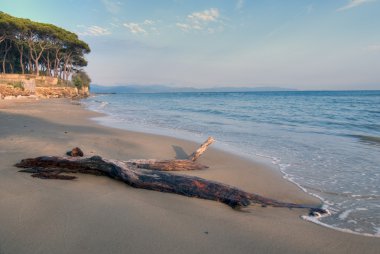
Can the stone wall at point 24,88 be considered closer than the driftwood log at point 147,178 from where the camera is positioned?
No

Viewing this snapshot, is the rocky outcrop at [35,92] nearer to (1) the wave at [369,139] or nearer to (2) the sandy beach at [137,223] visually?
(2) the sandy beach at [137,223]

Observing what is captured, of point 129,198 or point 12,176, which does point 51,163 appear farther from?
point 129,198

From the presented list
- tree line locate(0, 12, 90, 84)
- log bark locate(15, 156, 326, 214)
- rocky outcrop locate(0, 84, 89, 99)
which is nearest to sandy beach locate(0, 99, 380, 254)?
log bark locate(15, 156, 326, 214)

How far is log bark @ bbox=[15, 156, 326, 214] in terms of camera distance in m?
3.76

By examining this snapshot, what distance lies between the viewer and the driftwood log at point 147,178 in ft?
12.3

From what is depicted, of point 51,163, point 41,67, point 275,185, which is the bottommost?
point 275,185

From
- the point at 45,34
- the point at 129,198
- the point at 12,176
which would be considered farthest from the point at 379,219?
the point at 45,34

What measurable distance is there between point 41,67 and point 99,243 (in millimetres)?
73433

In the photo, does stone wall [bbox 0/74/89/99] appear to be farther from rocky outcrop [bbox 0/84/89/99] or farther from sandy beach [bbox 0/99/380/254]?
sandy beach [bbox 0/99/380/254]

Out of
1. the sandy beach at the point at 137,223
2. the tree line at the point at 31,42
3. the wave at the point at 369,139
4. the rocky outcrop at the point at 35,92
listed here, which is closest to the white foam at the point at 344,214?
the sandy beach at the point at 137,223

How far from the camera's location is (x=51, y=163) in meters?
4.41

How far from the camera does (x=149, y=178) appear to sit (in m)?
4.00

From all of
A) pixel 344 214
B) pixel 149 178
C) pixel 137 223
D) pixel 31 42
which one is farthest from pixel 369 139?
pixel 31 42

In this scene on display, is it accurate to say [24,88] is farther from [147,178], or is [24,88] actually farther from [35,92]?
[147,178]
